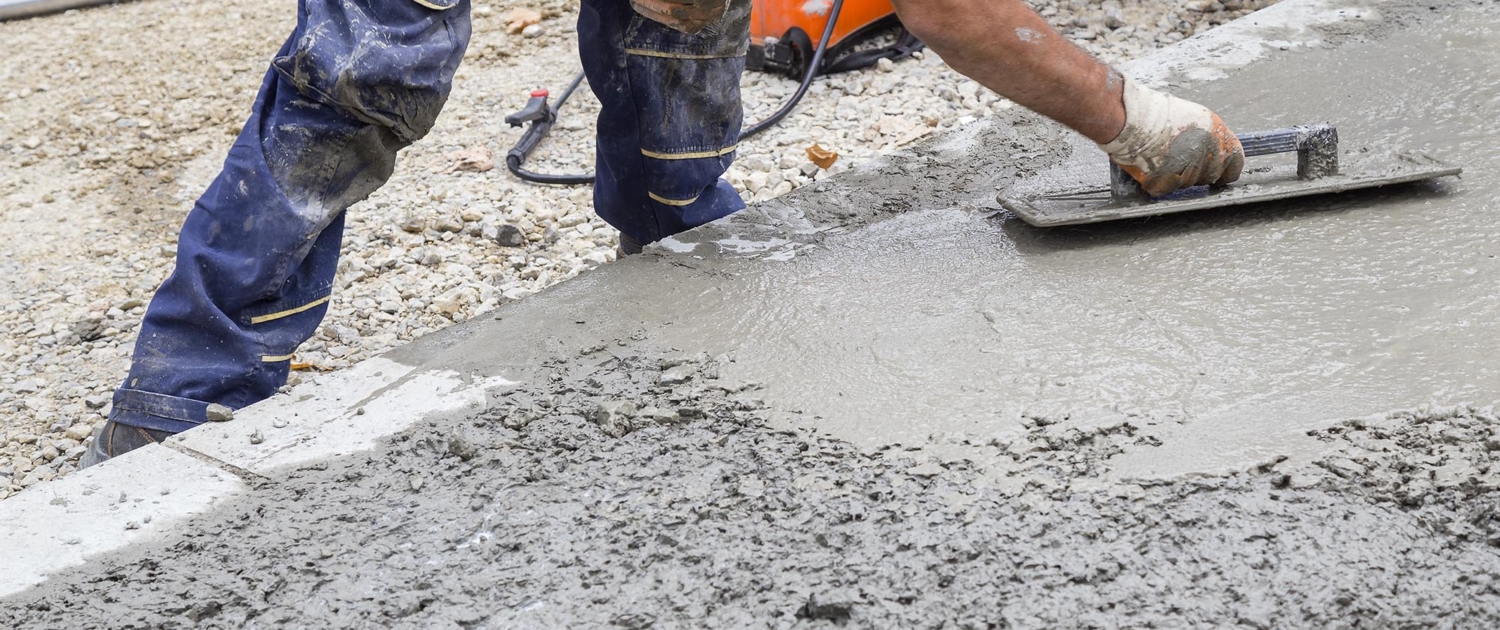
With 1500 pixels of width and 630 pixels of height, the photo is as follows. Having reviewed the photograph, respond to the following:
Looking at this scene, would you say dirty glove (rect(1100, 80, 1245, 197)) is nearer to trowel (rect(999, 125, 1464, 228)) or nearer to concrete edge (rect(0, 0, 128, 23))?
trowel (rect(999, 125, 1464, 228))

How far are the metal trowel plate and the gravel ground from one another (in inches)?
50.7

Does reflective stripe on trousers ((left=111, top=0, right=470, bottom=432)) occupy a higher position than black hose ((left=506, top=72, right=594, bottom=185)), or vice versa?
reflective stripe on trousers ((left=111, top=0, right=470, bottom=432))

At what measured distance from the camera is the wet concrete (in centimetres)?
131

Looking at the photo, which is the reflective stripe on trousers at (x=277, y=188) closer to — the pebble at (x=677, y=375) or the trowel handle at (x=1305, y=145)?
the pebble at (x=677, y=375)

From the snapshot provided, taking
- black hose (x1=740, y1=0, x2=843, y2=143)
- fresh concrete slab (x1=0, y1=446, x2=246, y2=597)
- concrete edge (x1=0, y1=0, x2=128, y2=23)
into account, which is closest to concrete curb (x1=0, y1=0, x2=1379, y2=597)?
fresh concrete slab (x1=0, y1=446, x2=246, y2=597)

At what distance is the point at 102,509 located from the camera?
1548 mm

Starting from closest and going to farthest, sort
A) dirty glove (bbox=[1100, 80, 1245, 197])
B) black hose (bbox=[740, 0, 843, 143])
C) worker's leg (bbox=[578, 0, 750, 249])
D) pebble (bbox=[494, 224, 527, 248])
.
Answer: dirty glove (bbox=[1100, 80, 1245, 197]) < worker's leg (bbox=[578, 0, 750, 249]) < pebble (bbox=[494, 224, 527, 248]) < black hose (bbox=[740, 0, 843, 143])

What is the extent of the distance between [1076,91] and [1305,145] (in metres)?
0.50

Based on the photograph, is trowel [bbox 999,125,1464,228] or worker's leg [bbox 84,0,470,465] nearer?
worker's leg [bbox 84,0,470,465]

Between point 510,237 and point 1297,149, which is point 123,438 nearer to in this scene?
point 510,237

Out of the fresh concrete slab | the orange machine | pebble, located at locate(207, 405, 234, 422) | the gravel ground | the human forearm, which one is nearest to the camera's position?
the fresh concrete slab

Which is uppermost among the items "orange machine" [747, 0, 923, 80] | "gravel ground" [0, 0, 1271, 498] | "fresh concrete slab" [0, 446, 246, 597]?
"orange machine" [747, 0, 923, 80]

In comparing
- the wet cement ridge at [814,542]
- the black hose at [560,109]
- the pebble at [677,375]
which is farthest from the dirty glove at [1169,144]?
the black hose at [560,109]

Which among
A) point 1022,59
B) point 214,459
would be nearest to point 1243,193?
point 1022,59
